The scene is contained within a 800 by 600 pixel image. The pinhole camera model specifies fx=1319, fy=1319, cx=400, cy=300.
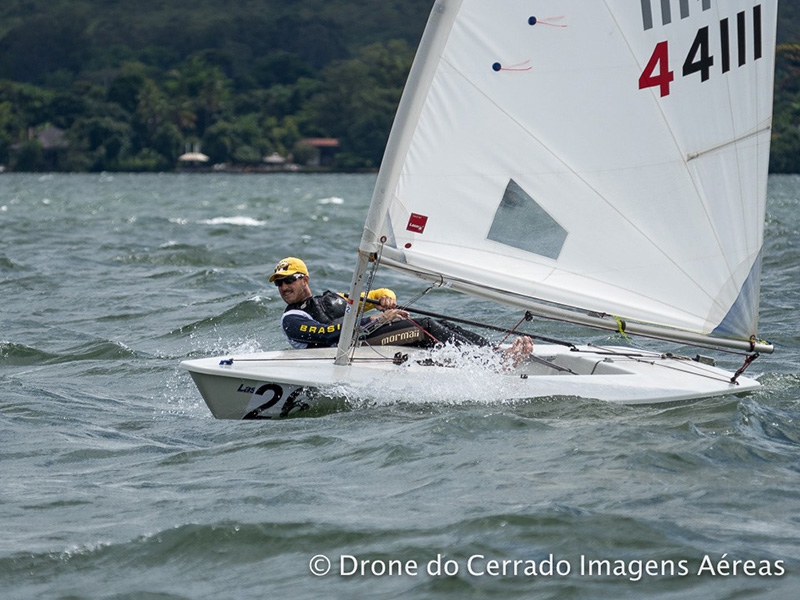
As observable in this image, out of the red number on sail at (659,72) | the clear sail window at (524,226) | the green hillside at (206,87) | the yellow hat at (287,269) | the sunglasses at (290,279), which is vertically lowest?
the green hillside at (206,87)

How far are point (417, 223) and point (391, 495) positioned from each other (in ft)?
6.12

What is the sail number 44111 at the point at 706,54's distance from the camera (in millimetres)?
7164

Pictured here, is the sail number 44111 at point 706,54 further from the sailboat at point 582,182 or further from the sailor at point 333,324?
the sailor at point 333,324

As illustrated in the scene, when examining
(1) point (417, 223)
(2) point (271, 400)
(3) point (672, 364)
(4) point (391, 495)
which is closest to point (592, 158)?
(1) point (417, 223)

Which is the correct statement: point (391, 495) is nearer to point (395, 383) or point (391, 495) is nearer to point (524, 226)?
point (395, 383)

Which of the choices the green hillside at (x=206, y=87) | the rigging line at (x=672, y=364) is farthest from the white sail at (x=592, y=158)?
the green hillside at (x=206, y=87)

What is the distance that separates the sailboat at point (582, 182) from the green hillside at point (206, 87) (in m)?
66.6

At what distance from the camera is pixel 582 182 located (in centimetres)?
743

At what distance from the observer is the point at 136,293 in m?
14.4

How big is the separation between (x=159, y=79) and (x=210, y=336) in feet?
429

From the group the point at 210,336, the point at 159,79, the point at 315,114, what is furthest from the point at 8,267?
the point at 159,79

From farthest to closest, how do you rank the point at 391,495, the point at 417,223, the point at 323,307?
the point at 323,307, the point at 417,223, the point at 391,495

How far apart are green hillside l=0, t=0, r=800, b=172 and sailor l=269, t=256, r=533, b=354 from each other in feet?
218

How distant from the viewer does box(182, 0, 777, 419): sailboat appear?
7.19m
